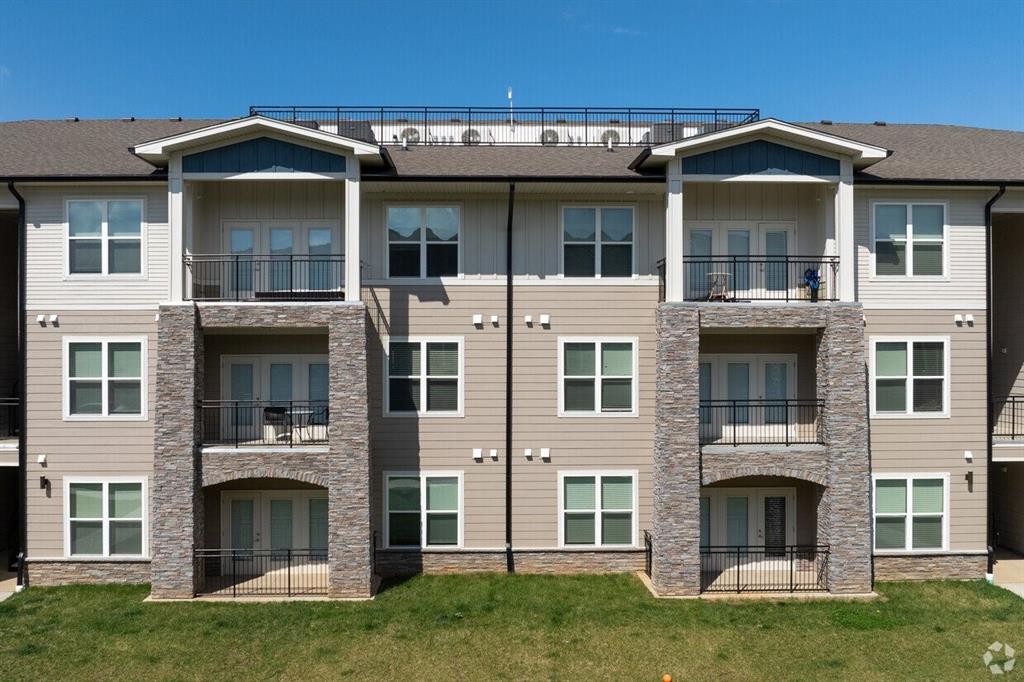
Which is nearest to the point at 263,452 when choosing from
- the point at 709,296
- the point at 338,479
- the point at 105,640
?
the point at 338,479

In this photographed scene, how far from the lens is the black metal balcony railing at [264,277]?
14.9 m

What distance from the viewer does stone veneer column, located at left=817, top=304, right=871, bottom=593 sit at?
13.8m

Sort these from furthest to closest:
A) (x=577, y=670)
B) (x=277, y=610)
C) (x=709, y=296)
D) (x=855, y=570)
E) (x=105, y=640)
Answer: (x=709, y=296) < (x=855, y=570) < (x=277, y=610) < (x=105, y=640) < (x=577, y=670)

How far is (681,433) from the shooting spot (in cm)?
1383

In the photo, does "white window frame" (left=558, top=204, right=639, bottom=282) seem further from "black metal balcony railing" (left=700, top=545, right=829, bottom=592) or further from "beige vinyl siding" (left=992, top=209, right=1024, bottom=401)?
"beige vinyl siding" (left=992, top=209, right=1024, bottom=401)

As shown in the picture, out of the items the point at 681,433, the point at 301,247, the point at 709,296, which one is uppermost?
the point at 301,247

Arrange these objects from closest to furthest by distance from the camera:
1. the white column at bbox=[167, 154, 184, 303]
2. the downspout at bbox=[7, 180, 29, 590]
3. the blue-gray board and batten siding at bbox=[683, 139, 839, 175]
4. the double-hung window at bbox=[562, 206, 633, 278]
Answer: the white column at bbox=[167, 154, 184, 303], the blue-gray board and batten siding at bbox=[683, 139, 839, 175], the downspout at bbox=[7, 180, 29, 590], the double-hung window at bbox=[562, 206, 633, 278]

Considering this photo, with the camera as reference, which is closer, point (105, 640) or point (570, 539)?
point (105, 640)

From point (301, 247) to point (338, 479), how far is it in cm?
543

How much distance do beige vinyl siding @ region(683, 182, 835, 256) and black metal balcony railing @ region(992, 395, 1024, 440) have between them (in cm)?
669

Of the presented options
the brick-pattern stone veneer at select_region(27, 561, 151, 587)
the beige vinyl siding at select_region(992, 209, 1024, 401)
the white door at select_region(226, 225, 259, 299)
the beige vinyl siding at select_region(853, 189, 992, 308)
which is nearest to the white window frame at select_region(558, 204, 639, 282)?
the beige vinyl siding at select_region(853, 189, 992, 308)

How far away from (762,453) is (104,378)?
47.7 feet

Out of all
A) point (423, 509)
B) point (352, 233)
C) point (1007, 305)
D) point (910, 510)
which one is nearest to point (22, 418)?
point (352, 233)

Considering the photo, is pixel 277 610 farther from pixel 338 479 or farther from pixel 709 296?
pixel 709 296
